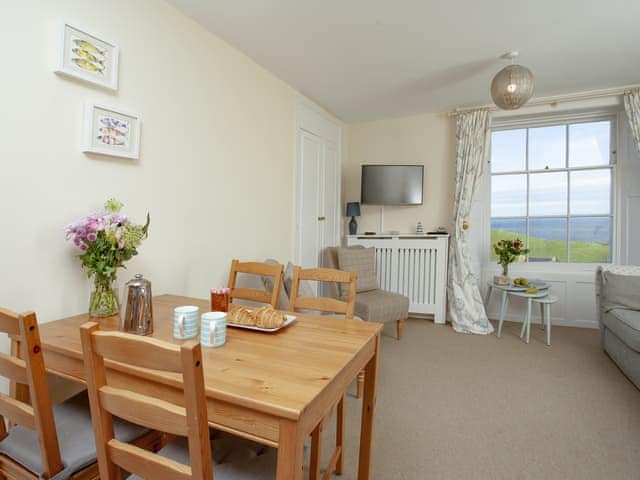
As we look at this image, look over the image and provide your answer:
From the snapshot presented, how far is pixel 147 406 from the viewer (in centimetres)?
77

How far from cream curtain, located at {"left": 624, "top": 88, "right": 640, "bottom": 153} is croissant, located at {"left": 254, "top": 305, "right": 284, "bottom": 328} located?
151 inches

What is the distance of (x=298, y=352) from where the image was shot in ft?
3.76

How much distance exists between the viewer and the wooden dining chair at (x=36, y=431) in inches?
35.6

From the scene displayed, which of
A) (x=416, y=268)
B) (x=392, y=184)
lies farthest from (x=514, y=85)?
(x=416, y=268)

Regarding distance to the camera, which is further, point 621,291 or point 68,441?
point 621,291

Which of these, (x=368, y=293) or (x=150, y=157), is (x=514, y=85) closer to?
(x=368, y=293)

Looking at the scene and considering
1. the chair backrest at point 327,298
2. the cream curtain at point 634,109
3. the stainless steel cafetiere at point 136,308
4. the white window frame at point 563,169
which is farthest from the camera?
the white window frame at point 563,169

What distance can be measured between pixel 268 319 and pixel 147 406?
0.61 meters

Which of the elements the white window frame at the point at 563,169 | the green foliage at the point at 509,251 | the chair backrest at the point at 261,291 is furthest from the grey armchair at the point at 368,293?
the white window frame at the point at 563,169

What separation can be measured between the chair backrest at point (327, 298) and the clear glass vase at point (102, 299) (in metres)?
0.82

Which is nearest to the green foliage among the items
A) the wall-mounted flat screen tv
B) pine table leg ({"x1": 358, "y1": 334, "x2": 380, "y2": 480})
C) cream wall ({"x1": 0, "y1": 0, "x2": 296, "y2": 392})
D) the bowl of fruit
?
the bowl of fruit

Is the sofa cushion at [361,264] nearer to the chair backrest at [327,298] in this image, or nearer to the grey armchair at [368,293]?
the grey armchair at [368,293]

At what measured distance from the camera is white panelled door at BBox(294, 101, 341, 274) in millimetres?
3619

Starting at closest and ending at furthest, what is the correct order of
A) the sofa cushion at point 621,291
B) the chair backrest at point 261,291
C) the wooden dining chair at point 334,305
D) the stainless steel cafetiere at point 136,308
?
the stainless steel cafetiere at point 136,308
the wooden dining chair at point 334,305
the chair backrest at point 261,291
the sofa cushion at point 621,291
